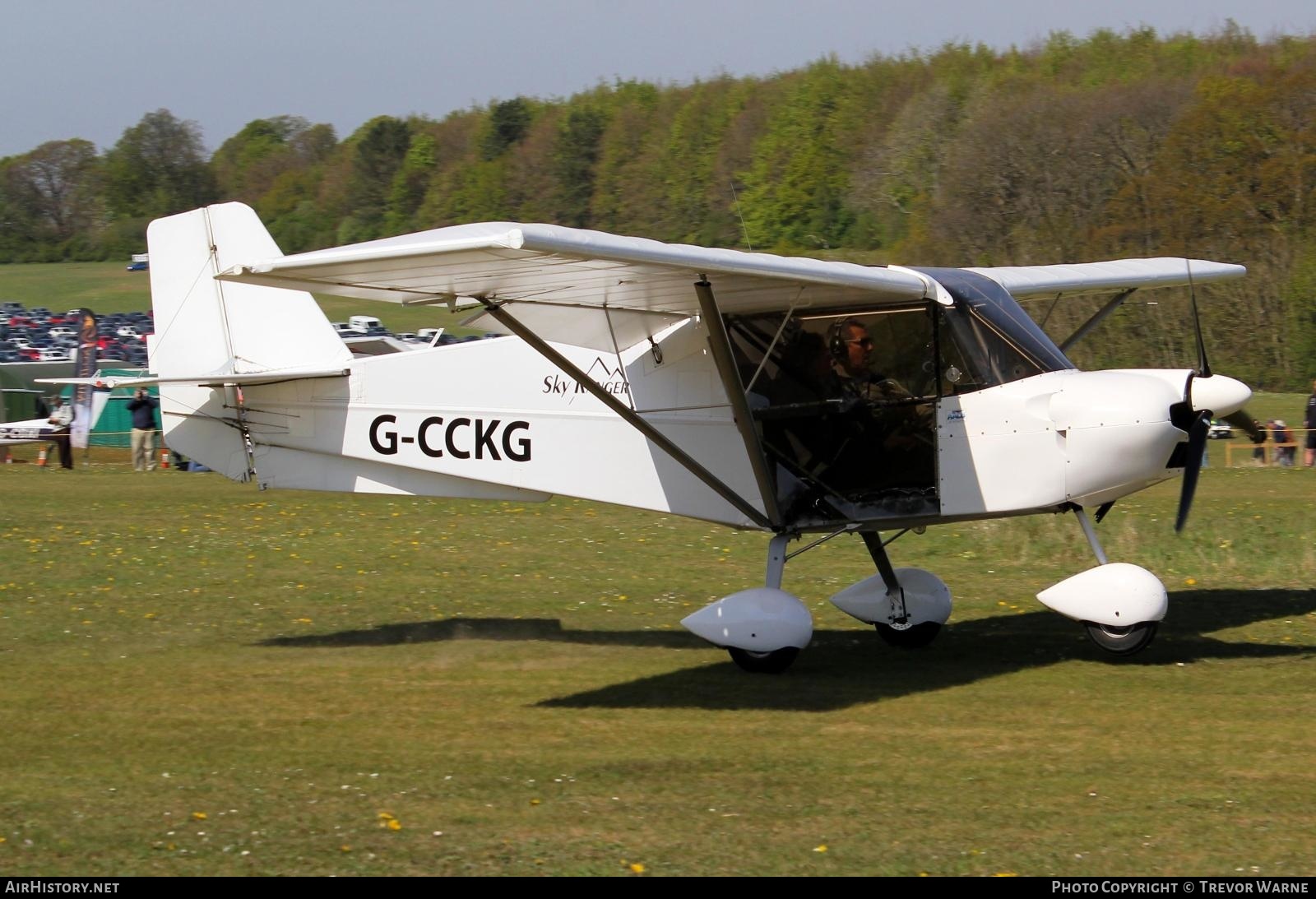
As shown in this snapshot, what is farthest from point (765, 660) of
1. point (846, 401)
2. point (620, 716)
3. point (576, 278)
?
point (576, 278)

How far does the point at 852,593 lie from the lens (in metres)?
10.3

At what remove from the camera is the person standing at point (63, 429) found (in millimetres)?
27422

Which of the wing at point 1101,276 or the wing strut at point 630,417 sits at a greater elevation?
the wing at point 1101,276

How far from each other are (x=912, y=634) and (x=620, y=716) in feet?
9.32

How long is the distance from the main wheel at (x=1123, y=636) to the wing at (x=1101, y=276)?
2.82 m

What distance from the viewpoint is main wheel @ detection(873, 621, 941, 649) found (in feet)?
33.0

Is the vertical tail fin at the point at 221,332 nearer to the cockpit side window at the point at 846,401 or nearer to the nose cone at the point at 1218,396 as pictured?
the cockpit side window at the point at 846,401

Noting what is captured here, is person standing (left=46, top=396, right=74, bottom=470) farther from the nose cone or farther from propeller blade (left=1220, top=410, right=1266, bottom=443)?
the nose cone

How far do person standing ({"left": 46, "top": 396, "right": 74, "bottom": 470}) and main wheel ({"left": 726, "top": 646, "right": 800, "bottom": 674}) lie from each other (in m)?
21.6

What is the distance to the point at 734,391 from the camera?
8812mm

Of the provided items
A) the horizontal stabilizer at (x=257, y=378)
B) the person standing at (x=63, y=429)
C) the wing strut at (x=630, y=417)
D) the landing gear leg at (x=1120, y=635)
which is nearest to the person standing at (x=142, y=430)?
the person standing at (x=63, y=429)
